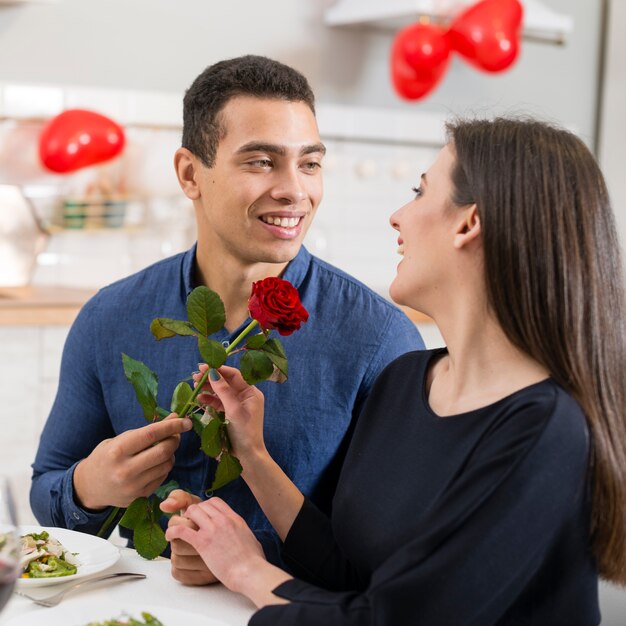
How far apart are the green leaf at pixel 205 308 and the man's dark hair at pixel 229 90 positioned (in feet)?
1.79

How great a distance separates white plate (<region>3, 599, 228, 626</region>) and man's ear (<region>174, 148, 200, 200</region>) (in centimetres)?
88

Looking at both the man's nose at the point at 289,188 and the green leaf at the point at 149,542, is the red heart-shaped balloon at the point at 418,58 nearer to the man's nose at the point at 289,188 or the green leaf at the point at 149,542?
the man's nose at the point at 289,188

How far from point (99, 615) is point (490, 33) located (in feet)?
8.97

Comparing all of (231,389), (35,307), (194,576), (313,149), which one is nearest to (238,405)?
(231,389)

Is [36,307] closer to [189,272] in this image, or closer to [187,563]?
[189,272]

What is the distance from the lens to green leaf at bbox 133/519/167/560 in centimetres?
132

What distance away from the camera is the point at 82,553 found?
4.26 feet

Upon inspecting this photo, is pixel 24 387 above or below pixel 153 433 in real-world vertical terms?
below

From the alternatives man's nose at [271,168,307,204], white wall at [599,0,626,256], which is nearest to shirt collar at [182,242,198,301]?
man's nose at [271,168,307,204]

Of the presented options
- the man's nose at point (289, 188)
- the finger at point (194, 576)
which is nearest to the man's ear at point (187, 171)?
the man's nose at point (289, 188)

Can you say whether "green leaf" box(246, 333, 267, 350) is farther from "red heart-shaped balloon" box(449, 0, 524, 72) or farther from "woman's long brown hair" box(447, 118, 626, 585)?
"red heart-shaped balloon" box(449, 0, 524, 72)

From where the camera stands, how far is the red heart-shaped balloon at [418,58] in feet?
11.4

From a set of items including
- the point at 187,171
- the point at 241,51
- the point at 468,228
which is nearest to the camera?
the point at 468,228

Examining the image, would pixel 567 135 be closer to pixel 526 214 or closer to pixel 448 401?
pixel 526 214
